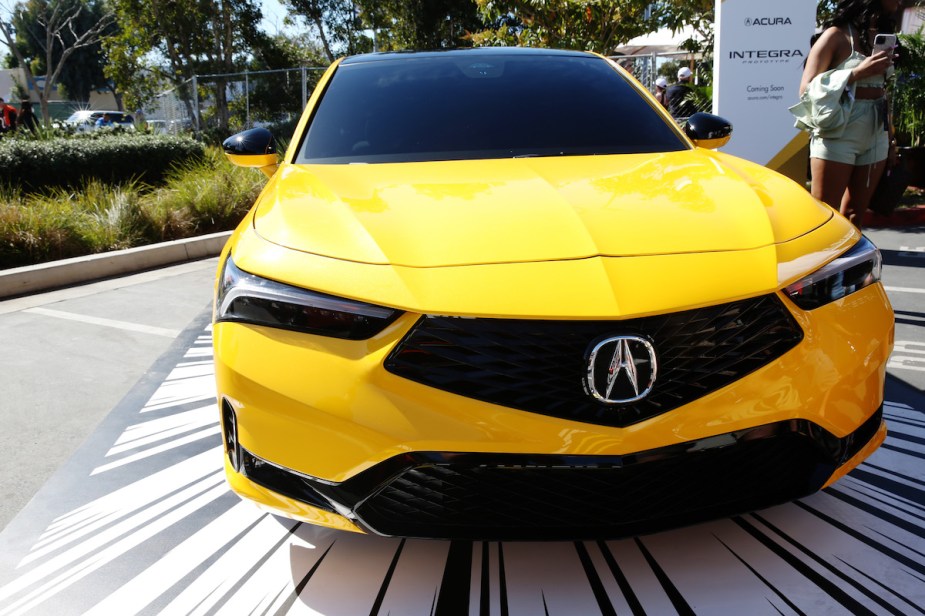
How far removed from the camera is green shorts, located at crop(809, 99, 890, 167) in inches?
161

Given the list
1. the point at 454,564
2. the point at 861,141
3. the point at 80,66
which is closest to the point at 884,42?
the point at 861,141

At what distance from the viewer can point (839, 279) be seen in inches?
78.6

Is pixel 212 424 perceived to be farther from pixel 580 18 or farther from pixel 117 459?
pixel 580 18

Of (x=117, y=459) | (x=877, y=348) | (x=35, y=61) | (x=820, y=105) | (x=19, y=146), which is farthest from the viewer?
(x=35, y=61)

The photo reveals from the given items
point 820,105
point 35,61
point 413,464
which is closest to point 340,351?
point 413,464

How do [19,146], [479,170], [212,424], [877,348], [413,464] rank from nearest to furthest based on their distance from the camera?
[413,464] → [877,348] → [479,170] → [212,424] → [19,146]

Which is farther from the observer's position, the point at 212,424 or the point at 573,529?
the point at 212,424

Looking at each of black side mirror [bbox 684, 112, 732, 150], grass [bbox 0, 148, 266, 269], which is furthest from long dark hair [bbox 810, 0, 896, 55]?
grass [bbox 0, 148, 266, 269]

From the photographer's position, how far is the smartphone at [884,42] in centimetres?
379

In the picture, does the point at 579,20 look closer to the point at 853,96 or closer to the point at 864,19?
the point at 864,19

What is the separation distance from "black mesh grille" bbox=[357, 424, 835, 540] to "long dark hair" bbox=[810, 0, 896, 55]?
10.2ft

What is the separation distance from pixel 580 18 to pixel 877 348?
10.9 metres

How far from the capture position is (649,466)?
68.2 inches

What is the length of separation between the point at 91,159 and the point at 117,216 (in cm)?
459
